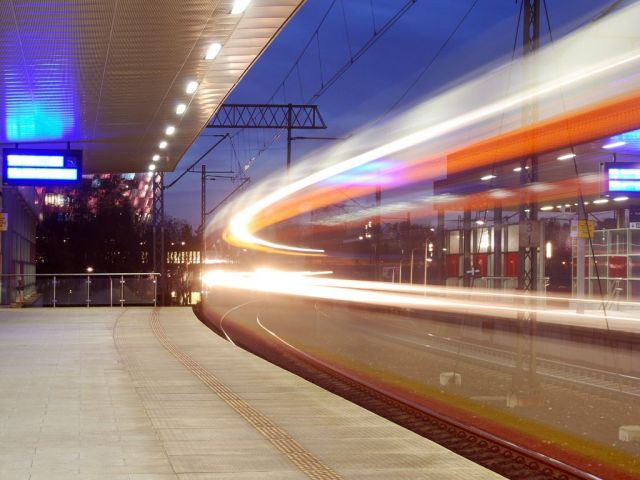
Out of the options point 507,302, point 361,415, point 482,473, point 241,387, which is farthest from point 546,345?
point 482,473

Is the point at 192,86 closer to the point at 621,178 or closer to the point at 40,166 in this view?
the point at 40,166

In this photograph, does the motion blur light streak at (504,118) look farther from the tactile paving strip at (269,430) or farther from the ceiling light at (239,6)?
the tactile paving strip at (269,430)

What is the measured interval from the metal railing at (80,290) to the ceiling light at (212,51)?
14521mm

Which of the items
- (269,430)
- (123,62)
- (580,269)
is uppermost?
(123,62)

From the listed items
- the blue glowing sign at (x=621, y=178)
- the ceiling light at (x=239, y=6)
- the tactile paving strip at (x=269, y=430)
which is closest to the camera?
the tactile paving strip at (x=269, y=430)

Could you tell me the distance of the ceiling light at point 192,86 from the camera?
1872cm

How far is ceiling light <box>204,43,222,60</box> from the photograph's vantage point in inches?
617

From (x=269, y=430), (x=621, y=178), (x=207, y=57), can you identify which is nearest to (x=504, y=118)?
(x=207, y=57)

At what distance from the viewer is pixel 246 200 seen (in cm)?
3159

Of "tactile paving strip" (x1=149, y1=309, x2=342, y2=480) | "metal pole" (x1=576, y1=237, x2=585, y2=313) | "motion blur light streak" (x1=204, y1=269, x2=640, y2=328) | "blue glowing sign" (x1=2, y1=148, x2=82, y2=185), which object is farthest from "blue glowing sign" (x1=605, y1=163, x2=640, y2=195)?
"blue glowing sign" (x1=2, y1=148, x2=82, y2=185)

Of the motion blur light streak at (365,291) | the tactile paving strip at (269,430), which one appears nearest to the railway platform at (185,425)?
the tactile paving strip at (269,430)

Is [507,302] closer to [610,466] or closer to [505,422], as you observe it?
[505,422]

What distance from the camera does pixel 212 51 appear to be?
52.6 ft

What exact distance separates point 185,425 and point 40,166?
16677mm
